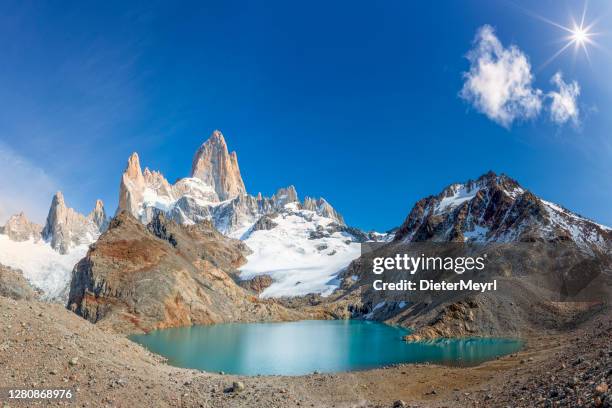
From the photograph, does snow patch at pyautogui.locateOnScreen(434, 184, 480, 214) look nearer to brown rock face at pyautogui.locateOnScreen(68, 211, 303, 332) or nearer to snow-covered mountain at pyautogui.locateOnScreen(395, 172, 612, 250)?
snow-covered mountain at pyautogui.locateOnScreen(395, 172, 612, 250)

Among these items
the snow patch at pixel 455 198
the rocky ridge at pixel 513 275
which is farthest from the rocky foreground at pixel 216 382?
the snow patch at pixel 455 198

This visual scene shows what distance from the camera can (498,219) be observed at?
12531 centimetres

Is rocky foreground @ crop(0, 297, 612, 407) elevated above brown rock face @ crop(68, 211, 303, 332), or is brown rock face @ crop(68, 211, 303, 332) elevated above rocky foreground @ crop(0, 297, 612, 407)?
brown rock face @ crop(68, 211, 303, 332)

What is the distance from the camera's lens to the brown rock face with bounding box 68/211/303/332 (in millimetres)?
94312

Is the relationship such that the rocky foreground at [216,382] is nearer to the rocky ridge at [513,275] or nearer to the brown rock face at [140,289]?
the rocky ridge at [513,275]

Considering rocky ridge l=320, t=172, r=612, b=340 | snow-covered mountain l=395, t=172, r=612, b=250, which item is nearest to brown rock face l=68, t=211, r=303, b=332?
rocky ridge l=320, t=172, r=612, b=340

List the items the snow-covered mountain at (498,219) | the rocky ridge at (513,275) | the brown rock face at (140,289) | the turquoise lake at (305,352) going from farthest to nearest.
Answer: the snow-covered mountain at (498,219), the brown rock face at (140,289), the rocky ridge at (513,275), the turquoise lake at (305,352)

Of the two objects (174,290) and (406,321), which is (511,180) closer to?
(406,321)

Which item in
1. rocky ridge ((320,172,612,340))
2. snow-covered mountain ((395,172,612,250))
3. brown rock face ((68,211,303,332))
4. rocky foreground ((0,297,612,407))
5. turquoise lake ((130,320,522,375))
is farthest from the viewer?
snow-covered mountain ((395,172,612,250))

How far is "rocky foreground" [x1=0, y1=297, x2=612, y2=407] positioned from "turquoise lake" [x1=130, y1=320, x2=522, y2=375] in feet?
37.2

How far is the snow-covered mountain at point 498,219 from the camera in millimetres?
100250

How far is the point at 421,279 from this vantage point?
119438 mm

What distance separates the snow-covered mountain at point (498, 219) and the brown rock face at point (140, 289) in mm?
65594

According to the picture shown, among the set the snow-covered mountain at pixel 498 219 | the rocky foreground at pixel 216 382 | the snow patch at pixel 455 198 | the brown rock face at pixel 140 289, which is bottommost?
the rocky foreground at pixel 216 382
